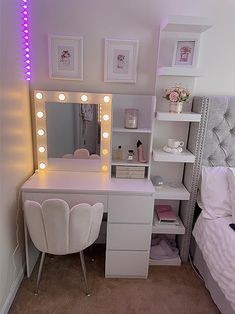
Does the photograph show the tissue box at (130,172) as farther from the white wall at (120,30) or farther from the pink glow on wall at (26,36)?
the pink glow on wall at (26,36)

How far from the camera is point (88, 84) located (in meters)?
2.08

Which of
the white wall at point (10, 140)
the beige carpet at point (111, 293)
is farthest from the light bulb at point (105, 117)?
the beige carpet at point (111, 293)

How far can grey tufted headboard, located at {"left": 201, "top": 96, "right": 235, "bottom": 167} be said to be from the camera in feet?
6.53

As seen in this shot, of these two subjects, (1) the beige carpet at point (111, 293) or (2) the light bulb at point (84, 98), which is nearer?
(1) the beige carpet at point (111, 293)

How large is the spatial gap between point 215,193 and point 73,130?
1222 mm

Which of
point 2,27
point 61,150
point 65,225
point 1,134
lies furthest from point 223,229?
point 2,27

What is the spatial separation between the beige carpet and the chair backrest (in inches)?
14.7

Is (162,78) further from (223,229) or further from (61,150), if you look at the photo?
(223,229)

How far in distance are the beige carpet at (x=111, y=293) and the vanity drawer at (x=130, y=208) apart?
53cm

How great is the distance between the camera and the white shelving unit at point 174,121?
73.1 inches

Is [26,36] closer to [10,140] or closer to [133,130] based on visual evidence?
[10,140]

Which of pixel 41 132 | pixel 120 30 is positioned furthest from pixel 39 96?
pixel 120 30

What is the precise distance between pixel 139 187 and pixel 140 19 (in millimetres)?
1287

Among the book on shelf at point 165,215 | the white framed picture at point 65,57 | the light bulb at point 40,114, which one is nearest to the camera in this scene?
the white framed picture at point 65,57
